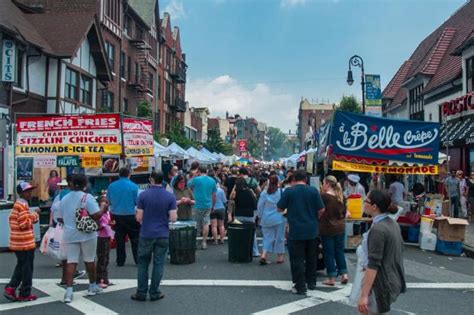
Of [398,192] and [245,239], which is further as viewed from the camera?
[398,192]

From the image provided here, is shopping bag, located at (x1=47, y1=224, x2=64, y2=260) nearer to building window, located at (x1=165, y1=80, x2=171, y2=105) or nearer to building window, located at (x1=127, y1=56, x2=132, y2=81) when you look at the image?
building window, located at (x1=127, y1=56, x2=132, y2=81)

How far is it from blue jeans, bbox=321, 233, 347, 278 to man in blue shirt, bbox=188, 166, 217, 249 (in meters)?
3.81

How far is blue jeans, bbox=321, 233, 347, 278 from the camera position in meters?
7.96

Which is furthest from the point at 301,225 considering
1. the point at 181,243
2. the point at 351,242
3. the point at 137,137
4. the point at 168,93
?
the point at 168,93

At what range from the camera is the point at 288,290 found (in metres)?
7.60

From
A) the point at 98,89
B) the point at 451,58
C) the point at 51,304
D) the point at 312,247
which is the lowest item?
the point at 51,304

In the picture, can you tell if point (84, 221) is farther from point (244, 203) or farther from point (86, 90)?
point (86, 90)

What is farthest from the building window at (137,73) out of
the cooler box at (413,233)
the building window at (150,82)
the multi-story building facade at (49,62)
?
the cooler box at (413,233)

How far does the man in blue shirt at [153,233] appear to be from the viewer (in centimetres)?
689

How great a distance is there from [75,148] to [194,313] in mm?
7854

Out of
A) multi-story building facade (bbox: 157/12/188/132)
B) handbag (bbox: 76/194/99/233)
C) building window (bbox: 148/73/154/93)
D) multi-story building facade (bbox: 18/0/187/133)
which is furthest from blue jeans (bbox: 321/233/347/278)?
multi-story building facade (bbox: 157/12/188/132)

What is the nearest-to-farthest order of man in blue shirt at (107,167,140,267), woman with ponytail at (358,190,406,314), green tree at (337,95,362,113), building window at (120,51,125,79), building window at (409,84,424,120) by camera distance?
woman with ponytail at (358,190,406,314)
man in blue shirt at (107,167,140,267)
building window at (409,84,424,120)
building window at (120,51,125,79)
green tree at (337,95,362,113)

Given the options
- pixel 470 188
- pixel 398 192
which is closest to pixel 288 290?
pixel 398 192

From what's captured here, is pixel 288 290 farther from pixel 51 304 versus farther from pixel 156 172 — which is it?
pixel 51 304
